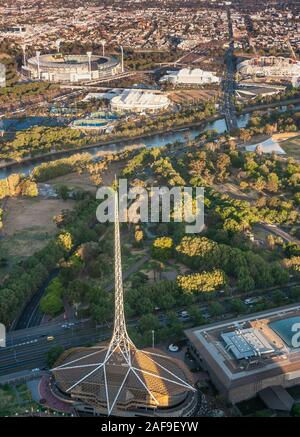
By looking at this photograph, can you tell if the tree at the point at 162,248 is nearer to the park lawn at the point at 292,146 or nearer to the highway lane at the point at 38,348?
the highway lane at the point at 38,348

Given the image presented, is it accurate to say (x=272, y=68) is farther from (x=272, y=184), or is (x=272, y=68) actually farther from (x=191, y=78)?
(x=272, y=184)

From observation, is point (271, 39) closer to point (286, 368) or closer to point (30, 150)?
point (30, 150)

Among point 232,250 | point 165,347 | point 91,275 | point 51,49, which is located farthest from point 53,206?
point 51,49

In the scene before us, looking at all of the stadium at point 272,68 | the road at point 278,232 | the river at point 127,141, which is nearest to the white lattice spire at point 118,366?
the road at point 278,232

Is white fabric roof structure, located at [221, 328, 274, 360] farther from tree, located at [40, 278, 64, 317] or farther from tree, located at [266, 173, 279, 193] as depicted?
tree, located at [266, 173, 279, 193]

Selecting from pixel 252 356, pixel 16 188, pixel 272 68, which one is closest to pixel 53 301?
pixel 252 356

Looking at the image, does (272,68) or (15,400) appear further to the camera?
(272,68)
